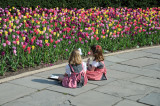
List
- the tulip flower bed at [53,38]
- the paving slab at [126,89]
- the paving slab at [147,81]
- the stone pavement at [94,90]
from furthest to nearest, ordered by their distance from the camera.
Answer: the tulip flower bed at [53,38] → the paving slab at [147,81] → the paving slab at [126,89] → the stone pavement at [94,90]

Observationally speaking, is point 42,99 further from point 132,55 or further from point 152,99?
point 132,55

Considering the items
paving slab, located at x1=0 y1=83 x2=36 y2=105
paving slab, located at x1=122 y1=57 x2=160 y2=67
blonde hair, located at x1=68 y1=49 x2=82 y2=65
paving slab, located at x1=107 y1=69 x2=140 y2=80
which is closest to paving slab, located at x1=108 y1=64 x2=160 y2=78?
paving slab, located at x1=107 y1=69 x2=140 y2=80

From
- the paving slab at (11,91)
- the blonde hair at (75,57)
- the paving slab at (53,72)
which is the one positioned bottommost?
the paving slab at (11,91)

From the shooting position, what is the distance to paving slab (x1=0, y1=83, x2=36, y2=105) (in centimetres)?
507

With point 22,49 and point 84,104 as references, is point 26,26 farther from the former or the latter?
point 84,104

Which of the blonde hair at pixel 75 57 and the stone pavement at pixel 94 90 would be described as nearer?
the stone pavement at pixel 94 90

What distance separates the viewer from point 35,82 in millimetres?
5895

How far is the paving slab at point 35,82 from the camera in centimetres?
571

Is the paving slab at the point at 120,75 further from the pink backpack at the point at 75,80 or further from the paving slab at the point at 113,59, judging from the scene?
the paving slab at the point at 113,59

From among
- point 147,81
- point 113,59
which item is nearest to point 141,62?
point 113,59

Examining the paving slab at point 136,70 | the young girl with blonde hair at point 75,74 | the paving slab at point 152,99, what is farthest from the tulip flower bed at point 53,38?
the paving slab at point 152,99

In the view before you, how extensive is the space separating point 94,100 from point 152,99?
3.01ft

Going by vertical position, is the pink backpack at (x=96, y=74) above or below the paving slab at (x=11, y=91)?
above

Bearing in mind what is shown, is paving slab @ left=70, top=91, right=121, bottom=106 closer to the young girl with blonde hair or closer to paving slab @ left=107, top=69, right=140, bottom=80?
the young girl with blonde hair
